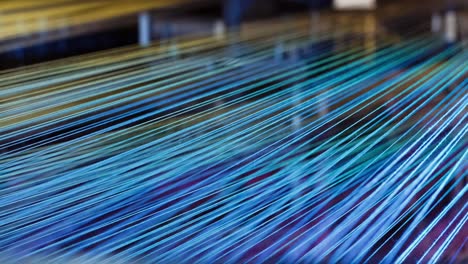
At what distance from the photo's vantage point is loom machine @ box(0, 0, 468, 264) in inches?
19.0

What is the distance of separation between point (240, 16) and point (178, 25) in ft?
0.49

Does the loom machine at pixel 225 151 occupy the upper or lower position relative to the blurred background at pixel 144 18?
lower

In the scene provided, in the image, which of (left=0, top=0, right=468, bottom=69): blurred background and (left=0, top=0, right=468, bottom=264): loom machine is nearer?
(left=0, top=0, right=468, bottom=264): loom machine

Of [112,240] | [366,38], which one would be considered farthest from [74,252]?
[366,38]

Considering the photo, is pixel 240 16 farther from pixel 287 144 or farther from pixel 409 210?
pixel 409 210

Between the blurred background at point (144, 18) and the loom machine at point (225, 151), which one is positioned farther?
the blurred background at point (144, 18)

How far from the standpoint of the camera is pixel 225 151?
0.60 meters

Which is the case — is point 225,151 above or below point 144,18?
below

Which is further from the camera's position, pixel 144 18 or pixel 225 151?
pixel 144 18

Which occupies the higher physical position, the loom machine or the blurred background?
the blurred background

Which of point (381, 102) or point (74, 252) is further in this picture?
point (381, 102)

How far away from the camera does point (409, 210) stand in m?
0.53

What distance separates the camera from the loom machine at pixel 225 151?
483mm

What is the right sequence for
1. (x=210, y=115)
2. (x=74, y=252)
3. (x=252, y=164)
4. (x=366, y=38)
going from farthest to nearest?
(x=366, y=38), (x=210, y=115), (x=252, y=164), (x=74, y=252)
